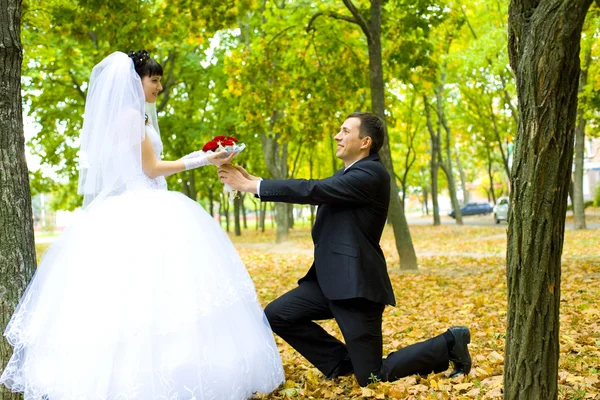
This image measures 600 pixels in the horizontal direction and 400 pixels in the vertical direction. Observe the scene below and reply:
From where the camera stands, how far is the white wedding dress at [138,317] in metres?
3.48

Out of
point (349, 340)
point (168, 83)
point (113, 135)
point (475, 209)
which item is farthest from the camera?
point (475, 209)

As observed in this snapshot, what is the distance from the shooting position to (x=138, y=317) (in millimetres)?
3545

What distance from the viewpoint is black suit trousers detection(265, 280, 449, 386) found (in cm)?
436

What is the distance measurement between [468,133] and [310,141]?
24.2 m

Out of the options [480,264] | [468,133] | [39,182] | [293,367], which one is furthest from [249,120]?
[468,133]

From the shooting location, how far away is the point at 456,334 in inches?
179

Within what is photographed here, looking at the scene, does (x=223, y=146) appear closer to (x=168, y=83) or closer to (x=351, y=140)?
(x=351, y=140)

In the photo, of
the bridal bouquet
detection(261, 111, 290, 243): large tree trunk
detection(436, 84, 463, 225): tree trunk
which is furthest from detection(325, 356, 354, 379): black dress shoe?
detection(436, 84, 463, 225): tree trunk

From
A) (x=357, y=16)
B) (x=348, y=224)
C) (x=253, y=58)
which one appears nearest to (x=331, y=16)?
(x=357, y=16)

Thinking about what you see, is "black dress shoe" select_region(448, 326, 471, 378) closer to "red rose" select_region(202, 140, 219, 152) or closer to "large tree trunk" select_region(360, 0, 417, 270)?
"red rose" select_region(202, 140, 219, 152)

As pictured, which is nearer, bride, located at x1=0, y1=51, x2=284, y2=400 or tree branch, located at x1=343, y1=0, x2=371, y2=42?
bride, located at x1=0, y1=51, x2=284, y2=400

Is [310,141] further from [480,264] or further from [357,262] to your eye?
[357,262]

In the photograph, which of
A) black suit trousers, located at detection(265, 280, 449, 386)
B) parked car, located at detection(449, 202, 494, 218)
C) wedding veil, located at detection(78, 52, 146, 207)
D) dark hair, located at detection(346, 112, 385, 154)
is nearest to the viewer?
wedding veil, located at detection(78, 52, 146, 207)

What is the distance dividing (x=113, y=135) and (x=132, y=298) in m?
1.28
